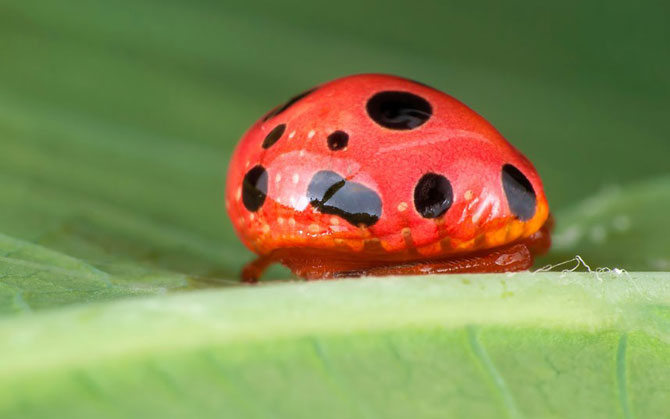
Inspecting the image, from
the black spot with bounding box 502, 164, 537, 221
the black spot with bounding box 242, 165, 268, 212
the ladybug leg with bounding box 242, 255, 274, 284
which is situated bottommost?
the ladybug leg with bounding box 242, 255, 274, 284

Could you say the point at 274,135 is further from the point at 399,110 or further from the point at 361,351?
the point at 361,351

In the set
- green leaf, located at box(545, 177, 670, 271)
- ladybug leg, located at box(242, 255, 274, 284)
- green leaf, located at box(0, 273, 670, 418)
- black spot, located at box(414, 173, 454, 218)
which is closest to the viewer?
green leaf, located at box(0, 273, 670, 418)

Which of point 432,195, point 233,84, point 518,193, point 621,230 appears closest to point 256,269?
point 432,195

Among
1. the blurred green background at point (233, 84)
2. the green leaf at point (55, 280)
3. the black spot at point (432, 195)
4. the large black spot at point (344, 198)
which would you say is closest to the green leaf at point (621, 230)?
the blurred green background at point (233, 84)

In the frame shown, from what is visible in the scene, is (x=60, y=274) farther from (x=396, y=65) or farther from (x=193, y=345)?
(x=396, y=65)

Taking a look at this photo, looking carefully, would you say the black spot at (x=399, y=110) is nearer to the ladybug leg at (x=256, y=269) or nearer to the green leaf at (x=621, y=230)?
the ladybug leg at (x=256, y=269)

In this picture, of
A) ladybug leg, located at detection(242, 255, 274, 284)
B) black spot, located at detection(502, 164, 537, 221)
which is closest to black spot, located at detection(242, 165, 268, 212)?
ladybug leg, located at detection(242, 255, 274, 284)

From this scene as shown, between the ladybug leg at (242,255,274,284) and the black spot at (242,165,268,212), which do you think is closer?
the black spot at (242,165,268,212)

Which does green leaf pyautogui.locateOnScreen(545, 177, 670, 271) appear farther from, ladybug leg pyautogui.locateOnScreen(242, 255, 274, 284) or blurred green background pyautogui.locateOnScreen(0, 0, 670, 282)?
ladybug leg pyautogui.locateOnScreen(242, 255, 274, 284)

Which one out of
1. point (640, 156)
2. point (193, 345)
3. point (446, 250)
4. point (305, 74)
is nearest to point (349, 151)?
point (446, 250)
